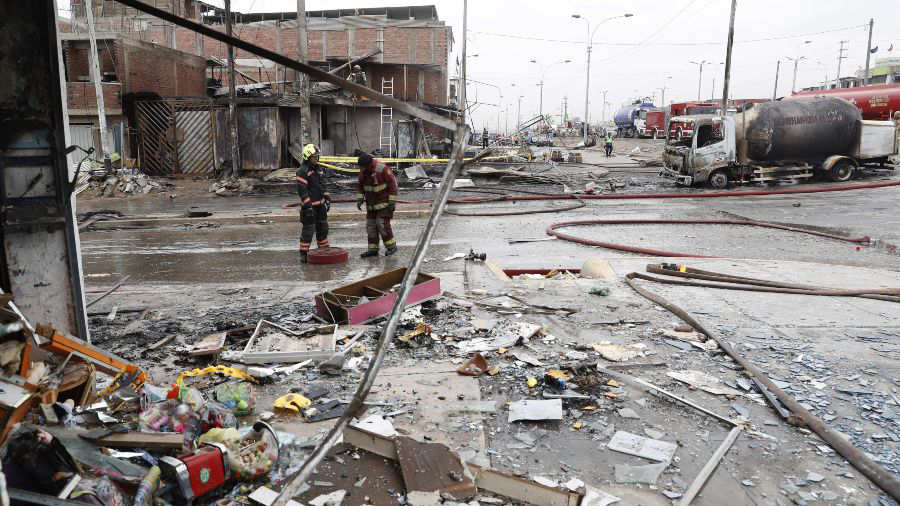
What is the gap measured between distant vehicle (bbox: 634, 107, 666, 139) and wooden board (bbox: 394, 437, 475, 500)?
51036 mm

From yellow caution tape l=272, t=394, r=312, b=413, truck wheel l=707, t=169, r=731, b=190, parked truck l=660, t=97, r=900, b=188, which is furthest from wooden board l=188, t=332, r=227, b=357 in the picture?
truck wheel l=707, t=169, r=731, b=190

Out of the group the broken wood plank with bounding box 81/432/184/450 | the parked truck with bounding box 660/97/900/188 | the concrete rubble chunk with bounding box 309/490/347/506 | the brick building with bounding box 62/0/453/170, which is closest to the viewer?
the concrete rubble chunk with bounding box 309/490/347/506

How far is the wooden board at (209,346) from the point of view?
5109mm

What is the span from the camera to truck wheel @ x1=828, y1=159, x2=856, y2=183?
20.7 m

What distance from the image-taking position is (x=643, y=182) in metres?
22.1

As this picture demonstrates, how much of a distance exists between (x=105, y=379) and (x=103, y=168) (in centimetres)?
1967

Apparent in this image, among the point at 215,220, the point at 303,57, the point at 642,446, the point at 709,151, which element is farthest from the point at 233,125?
the point at 642,446

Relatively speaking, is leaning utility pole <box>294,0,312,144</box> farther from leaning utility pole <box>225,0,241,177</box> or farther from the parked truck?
the parked truck

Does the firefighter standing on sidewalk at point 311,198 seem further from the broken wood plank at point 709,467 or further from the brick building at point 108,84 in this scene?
the brick building at point 108,84

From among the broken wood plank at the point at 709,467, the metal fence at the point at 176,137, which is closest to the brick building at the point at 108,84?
the metal fence at the point at 176,137

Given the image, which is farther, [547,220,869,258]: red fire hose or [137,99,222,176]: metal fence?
[137,99,222,176]: metal fence

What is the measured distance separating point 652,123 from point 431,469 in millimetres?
53720

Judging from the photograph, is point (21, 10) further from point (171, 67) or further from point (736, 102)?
point (736, 102)

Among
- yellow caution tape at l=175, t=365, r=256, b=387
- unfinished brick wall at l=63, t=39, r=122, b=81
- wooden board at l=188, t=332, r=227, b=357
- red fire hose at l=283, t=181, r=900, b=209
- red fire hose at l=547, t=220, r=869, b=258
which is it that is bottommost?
yellow caution tape at l=175, t=365, r=256, b=387
